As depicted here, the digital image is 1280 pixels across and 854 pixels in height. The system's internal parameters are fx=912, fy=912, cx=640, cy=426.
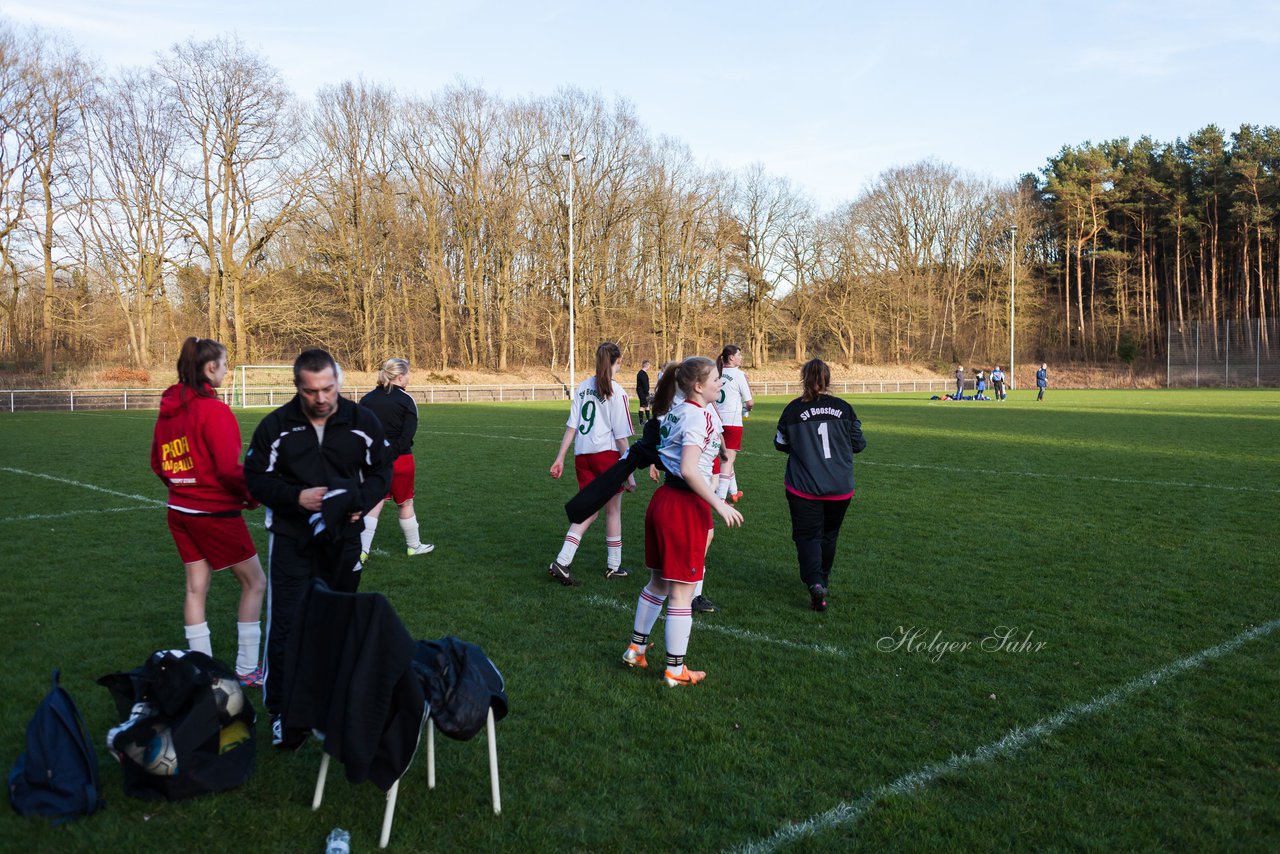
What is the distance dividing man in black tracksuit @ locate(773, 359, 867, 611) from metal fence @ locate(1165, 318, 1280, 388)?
53.5m

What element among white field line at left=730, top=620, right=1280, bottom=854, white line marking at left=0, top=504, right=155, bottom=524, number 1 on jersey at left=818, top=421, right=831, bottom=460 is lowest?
white field line at left=730, top=620, right=1280, bottom=854

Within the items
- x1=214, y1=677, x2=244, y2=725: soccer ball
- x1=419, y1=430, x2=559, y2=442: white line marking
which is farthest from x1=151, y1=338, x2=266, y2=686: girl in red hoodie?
x1=419, y1=430, x2=559, y2=442: white line marking

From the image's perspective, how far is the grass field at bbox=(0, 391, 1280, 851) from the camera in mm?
3373

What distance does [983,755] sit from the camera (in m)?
3.92

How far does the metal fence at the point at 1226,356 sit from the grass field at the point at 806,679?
155 ft

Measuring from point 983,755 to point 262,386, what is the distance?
3615 cm

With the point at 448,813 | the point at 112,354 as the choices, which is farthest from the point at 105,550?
the point at 112,354

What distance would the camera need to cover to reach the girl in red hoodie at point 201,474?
444cm

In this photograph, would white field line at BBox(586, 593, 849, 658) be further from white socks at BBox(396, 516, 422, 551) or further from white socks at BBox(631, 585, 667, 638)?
white socks at BBox(396, 516, 422, 551)

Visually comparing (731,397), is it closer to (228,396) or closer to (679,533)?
(679,533)

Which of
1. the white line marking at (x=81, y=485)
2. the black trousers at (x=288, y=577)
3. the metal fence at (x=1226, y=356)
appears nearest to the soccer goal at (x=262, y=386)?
the white line marking at (x=81, y=485)

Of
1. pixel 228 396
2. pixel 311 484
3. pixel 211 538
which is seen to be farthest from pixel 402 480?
pixel 228 396

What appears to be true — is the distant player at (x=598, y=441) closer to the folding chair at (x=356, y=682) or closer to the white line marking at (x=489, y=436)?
the folding chair at (x=356, y=682)

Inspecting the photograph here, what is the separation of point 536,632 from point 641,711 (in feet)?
4.86
